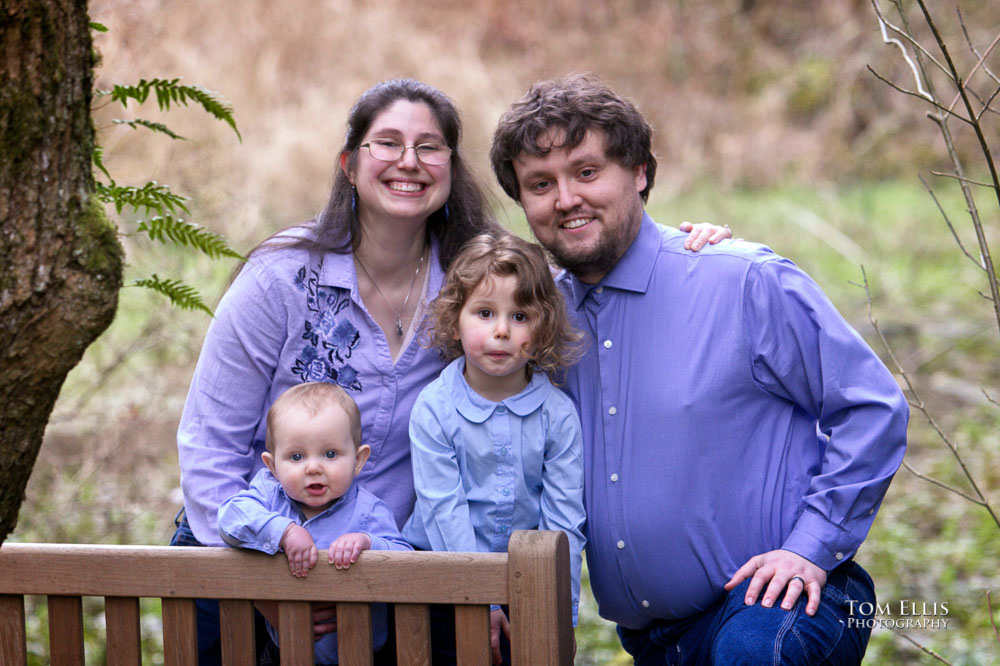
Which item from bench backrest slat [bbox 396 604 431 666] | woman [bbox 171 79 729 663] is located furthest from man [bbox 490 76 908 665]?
bench backrest slat [bbox 396 604 431 666]

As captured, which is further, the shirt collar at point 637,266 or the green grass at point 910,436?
the green grass at point 910,436

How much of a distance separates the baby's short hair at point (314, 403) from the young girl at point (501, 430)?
0.16 meters

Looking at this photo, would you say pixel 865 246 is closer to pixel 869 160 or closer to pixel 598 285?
pixel 869 160

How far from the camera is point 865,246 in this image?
394 inches

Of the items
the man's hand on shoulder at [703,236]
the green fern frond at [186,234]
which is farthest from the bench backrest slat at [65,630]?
the man's hand on shoulder at [703,236]

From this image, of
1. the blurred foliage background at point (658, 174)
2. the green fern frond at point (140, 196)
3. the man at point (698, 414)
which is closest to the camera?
the green fern frond at point (140, 196)

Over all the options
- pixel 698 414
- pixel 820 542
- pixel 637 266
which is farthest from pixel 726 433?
pixel 637 266

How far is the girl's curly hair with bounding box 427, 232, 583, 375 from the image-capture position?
2.70 metres

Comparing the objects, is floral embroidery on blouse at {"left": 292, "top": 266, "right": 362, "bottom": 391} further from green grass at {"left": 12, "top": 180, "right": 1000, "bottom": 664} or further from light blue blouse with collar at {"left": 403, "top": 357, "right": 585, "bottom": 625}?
green grass at {"left": 12, "top": 180, "right": 1000, "bottom": 664}

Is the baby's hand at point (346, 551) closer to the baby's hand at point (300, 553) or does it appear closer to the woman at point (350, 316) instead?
the baby's hand at point (300, 553)

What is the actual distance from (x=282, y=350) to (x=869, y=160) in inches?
481

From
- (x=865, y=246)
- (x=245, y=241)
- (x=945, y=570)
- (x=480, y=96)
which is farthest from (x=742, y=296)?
(x=480, y=96)

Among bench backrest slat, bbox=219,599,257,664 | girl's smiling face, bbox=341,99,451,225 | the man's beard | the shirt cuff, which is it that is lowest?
bench backrest slat, bbox=219,599,257,664

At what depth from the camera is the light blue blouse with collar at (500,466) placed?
268 cm
